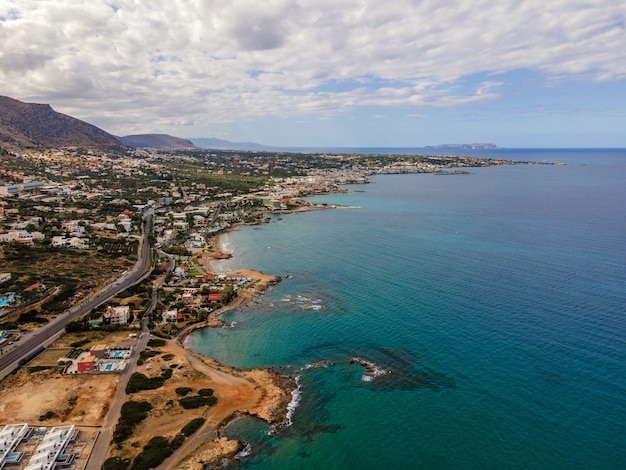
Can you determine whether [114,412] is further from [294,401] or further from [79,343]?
[294,401]

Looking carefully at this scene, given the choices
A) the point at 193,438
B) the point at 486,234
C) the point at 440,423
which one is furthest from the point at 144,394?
the point at 486,234

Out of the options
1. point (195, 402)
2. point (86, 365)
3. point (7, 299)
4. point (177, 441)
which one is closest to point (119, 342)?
point (86, 365)

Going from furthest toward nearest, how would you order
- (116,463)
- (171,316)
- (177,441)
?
(171,316) < (177,441) < (116,463)

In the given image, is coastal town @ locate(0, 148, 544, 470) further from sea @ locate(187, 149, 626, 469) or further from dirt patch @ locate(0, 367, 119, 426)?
sea @ locate(187, 149, 626, 469)

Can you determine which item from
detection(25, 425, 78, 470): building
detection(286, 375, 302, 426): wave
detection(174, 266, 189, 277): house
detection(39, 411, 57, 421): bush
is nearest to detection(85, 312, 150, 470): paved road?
detection(25, 425, 78, 470): building

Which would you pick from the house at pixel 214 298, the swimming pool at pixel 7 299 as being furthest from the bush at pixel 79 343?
the house at pixel 214 298

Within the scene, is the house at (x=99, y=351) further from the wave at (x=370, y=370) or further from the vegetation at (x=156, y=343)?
the wave at (x=370, y=370)
